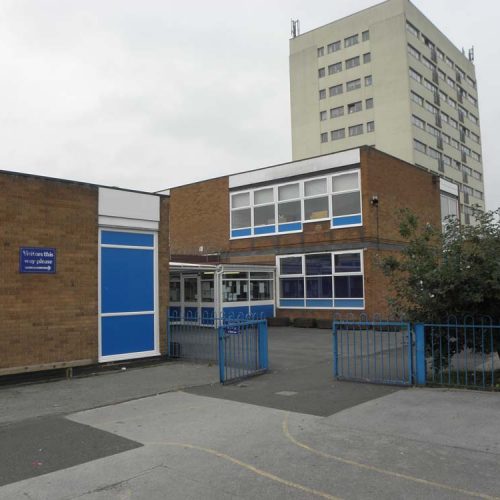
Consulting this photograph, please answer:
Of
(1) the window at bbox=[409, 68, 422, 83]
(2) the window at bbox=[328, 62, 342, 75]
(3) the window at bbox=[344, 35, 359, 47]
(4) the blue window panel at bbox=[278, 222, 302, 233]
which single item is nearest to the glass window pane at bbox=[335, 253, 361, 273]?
(4) the blue window panel at bbox=[278, 222, 302, 233]

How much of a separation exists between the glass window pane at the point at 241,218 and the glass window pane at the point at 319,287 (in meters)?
4.70

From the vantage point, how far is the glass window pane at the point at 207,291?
22.6 metres

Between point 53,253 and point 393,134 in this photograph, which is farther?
point 393,134

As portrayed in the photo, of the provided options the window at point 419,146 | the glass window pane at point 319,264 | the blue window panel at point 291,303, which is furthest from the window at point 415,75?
the blue window panel at point 291,303

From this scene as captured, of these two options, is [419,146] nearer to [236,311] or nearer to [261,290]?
[261,290]

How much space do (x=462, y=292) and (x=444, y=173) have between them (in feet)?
181

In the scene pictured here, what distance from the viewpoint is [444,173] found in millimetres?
60250

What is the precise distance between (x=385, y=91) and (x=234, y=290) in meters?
40.1

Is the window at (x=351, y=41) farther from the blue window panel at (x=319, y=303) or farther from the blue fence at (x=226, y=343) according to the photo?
the blue fence at (x=226, y=343)

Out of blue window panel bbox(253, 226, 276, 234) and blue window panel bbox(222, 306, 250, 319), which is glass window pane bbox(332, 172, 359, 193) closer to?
blue window panel bbox(253, 226, 276, 234)

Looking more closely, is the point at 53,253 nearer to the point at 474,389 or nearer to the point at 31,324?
the point at 31,324

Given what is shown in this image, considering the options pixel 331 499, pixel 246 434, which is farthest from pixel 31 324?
pixel 331 499

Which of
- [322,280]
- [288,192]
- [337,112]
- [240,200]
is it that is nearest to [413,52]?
[337,112]

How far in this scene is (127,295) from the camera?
12.1 m
